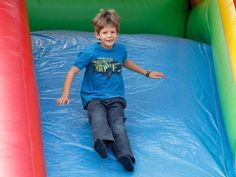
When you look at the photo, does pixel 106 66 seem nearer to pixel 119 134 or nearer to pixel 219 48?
pixel 119 134

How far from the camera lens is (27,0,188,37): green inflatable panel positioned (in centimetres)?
343

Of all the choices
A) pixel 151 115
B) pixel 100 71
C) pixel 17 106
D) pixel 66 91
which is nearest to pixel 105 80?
pixel 100 71

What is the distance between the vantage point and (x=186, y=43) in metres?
3.18

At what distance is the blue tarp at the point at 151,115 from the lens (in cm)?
199

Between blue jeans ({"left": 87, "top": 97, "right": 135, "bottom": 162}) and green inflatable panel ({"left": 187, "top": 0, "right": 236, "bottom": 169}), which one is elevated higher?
green inflatable panel ({"left": 187, "top": 0, "right": 236, "bottom": 169})

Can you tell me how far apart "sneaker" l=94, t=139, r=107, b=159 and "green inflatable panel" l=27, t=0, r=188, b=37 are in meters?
1.67

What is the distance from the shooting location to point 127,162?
191 cm

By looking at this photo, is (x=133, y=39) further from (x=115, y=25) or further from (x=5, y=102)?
(x=5, y=102)

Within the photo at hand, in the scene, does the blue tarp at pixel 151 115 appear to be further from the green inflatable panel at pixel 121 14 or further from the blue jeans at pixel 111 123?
the green inflatable panel at pixel 121 14

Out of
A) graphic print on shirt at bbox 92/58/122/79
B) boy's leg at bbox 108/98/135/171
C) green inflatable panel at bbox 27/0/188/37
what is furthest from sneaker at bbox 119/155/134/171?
green inflatable panel at bbox 27/0/188/37

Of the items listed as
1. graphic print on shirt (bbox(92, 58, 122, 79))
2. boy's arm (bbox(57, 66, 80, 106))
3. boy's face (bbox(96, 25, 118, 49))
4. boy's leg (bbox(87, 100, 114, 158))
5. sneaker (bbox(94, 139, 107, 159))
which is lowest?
sneaker (bbox(94, 139, 107, 159))

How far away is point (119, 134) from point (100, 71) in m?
0.32

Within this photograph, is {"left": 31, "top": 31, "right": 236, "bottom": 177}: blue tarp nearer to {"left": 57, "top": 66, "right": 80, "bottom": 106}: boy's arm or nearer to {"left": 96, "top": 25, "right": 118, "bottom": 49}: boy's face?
{"left": 57, "top": 66, "right": 80, "bottom": 106}: boy's arm

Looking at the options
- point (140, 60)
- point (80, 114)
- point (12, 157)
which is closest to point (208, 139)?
point (80, 114)
